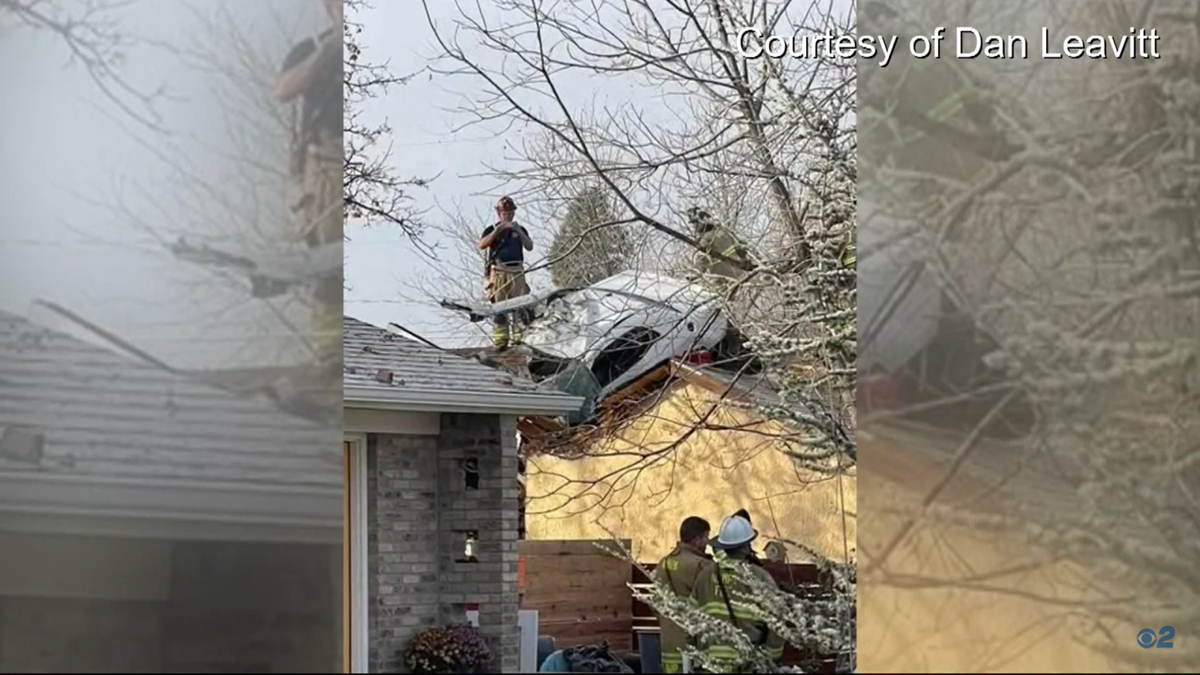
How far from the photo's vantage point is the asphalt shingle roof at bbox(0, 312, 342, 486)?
9.95 feet

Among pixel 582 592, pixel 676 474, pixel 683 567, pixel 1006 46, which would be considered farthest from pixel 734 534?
pixel 1006 46

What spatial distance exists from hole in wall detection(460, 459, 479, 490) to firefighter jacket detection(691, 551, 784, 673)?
1.00m

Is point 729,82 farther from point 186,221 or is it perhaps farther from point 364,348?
point 186,221

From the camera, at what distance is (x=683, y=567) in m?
5.48

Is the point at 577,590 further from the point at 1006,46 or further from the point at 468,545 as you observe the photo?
the point at 1006,46

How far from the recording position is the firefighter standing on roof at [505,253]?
561 cm

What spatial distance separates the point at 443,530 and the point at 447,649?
62 centimetres

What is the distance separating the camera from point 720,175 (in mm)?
5754

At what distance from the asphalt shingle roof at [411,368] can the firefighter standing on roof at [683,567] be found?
2.78 feet

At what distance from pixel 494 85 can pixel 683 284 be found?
3.51ft

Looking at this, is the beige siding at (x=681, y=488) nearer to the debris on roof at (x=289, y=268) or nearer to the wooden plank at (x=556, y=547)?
the wooden plank at (x=556, y=547)

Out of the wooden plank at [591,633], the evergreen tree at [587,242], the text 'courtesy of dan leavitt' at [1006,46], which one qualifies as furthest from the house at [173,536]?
the wooden plank at [591,633]

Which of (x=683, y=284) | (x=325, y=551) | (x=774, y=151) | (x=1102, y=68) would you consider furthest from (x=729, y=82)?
(x=325, y=551)

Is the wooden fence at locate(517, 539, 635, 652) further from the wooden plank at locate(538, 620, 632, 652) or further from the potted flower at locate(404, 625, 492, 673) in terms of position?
the potted flower at locate(404, 625, 492, 673)
